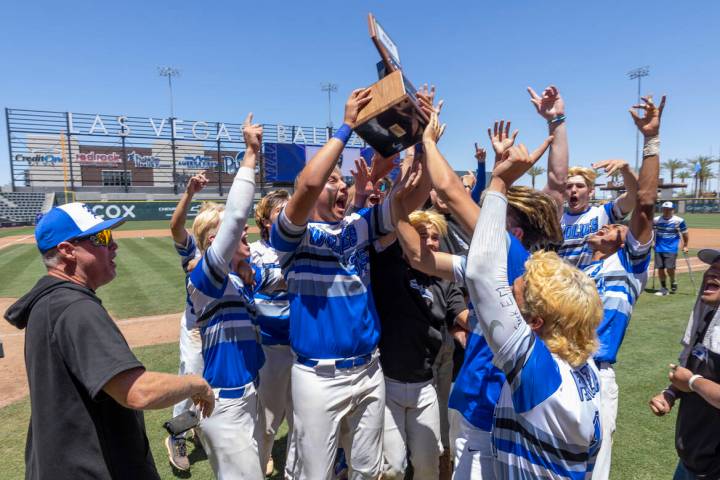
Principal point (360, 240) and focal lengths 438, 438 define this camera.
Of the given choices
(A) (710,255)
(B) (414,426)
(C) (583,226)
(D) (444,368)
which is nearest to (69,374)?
(B) (414,426)

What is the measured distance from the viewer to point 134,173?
168ft

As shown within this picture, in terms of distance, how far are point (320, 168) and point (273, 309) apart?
1.64 metres

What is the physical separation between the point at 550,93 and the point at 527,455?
305 centimetres

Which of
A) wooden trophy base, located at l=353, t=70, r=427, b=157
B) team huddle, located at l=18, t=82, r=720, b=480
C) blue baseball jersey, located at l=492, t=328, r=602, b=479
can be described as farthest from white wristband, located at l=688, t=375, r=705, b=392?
wooden trophy base, located at l=353, t=70, r=427, b=157

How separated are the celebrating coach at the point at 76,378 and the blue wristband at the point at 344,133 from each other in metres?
1.30

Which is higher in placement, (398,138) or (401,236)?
(398,138)

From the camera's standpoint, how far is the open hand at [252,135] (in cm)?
249

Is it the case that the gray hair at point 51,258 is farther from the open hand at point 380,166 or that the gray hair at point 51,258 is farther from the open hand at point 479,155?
the open hand at point 479,155

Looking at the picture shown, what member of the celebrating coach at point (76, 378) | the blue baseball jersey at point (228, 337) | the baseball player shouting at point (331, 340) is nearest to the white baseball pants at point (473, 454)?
the baseball player shouting at point (331, 340)

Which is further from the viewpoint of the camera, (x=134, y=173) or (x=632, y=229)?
(x=134, y=173)

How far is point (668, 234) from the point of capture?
1012 centimetres

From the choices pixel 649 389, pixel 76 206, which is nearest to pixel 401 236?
pixel 76 206

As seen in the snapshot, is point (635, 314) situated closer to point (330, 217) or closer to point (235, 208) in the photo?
point (330, 217)

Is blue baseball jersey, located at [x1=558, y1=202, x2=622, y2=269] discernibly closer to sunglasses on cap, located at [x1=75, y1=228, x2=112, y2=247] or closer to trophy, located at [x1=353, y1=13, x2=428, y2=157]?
trophy, located at [x1=353, y1=13, x2=428, y2=157]
